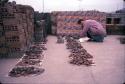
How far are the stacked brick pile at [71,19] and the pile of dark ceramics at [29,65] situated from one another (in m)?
5.40

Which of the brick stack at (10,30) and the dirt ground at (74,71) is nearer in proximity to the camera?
the dirt ground at (74,71)

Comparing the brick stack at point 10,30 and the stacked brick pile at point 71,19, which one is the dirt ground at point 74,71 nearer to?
the brick stack at point 10,30

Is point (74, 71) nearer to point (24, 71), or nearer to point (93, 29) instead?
point (24, 71)

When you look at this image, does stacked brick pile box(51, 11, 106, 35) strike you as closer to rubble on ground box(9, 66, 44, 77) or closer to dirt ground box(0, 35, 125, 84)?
dirt ground box(0, 35, 125, 84)

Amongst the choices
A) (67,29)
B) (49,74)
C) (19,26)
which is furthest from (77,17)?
(49,74)

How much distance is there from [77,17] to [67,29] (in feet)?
3.02

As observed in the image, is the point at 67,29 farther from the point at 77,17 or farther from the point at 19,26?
the point at 19,26

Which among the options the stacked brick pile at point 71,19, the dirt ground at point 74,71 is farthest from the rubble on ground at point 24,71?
the stacked brick pile at point 71,19

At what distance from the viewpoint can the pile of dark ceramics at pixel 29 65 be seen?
5.40m

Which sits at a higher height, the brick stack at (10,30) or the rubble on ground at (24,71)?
the brick stack at (10,30)

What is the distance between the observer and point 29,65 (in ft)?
20.2

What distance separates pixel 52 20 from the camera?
14039 mm

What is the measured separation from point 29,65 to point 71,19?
301 inches

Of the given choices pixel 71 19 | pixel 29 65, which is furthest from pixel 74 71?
pixel 71 19
